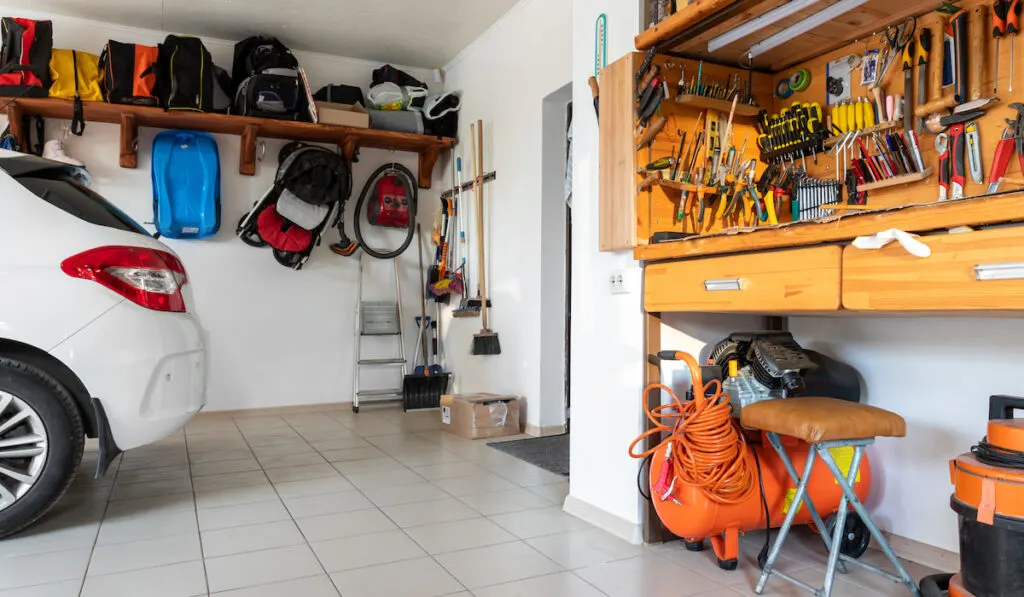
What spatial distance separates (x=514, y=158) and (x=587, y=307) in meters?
2.31

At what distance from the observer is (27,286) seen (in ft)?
7.23

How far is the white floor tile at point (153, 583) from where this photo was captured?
73.4 inches

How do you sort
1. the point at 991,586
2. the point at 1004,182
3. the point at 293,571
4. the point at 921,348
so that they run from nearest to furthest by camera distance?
the point at 991,586
the point at 1004,182
the point at 293,571
the point at 921,348

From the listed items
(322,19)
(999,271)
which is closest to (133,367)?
(999,271)

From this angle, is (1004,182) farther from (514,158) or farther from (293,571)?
(514,158)

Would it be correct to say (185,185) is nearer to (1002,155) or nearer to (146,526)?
(146,526)

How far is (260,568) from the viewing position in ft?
6.75

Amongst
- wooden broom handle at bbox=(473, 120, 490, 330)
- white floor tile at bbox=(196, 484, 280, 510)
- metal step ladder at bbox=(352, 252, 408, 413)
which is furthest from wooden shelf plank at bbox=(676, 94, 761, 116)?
metal step ladder at bbox=(352, 252, 408, 413)

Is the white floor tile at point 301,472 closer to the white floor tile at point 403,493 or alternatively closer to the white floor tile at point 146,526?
the white floor tile at point 403,493

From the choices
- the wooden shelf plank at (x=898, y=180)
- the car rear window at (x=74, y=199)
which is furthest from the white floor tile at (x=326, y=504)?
the wooden shelf plank at (x=898, y=180)

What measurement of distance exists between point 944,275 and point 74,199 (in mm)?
2604

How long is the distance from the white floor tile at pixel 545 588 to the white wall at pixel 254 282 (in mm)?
3808

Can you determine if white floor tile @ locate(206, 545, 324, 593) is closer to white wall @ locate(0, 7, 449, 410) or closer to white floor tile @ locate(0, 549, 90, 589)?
white floor tile @ locate(0, 549, 90, 589)

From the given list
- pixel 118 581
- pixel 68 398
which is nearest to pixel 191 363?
pixel 68 398
